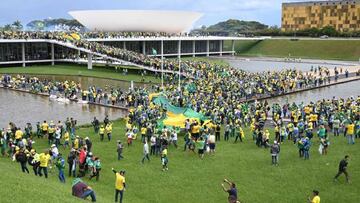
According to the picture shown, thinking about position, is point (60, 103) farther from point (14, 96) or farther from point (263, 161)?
point (263, 161)

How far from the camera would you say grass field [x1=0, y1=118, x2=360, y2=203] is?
42.6 ft

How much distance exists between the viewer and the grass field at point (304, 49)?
2891 inches

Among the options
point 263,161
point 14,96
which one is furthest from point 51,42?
point 263,161

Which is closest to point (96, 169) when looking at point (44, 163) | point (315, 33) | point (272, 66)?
point (44, 163)

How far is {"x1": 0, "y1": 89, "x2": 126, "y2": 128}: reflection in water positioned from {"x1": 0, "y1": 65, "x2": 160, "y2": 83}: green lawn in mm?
12665

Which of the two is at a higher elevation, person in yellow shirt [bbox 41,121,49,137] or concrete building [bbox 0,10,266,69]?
concrete building [bbox 0,10,266,69]

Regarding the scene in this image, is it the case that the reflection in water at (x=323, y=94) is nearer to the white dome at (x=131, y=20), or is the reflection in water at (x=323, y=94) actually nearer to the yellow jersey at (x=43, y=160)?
the yellow jersey at (x=43, y=160)

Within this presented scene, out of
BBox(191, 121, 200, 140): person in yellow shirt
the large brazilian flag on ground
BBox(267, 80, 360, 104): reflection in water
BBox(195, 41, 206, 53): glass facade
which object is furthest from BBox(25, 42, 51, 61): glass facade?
BBox(191, 121, 200, 140): person in yellow shirt

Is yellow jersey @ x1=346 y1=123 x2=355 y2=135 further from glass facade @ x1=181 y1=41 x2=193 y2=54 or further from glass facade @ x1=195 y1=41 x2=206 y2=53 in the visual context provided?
glass facade @ x1=195 y1=41 x2=206 y2=53

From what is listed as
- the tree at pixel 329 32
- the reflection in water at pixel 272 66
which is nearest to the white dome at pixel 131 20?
the reflection in water at pixel 272 66

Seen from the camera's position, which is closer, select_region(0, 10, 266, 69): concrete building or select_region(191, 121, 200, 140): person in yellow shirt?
select_region(191, 121, 200, 140): person in yellow shirt

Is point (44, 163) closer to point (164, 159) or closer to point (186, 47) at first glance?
point (164, 159)

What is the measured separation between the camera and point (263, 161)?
1750 cm

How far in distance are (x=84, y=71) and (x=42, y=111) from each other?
70.6ft
